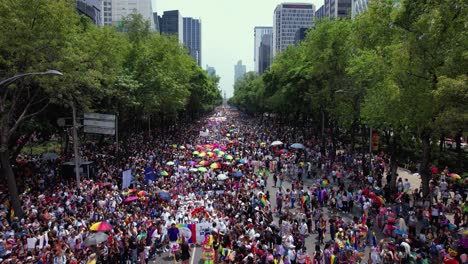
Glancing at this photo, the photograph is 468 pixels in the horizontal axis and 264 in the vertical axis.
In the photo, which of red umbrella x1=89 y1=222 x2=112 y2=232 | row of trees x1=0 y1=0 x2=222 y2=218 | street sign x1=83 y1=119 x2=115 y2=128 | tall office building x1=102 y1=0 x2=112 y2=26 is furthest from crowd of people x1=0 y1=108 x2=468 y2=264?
tall office building x1=102 y1=0 x2=112 y2=26

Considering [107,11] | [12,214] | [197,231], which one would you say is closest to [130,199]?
[197,231]

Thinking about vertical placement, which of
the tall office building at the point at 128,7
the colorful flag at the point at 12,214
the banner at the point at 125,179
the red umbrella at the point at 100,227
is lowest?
the colorful flag at the point at 12,214

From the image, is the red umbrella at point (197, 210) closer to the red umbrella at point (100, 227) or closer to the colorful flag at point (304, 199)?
the red umbrella at point (100, 227)

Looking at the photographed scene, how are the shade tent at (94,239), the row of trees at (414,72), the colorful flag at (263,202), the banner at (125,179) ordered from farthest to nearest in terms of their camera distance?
1. the banner at (125,179)
2. the colorful flag at (263,202)
3. the row of trees at (414,72)
4. the shade tent at (94,239)

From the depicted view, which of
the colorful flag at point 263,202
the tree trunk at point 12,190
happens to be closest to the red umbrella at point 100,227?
the tree trunk at point 12,190

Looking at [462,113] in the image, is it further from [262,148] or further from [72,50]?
[262,148]

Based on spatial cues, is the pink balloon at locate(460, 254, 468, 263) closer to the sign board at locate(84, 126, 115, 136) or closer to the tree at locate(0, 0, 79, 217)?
the tree at locate(0, 0, 79, 217)
